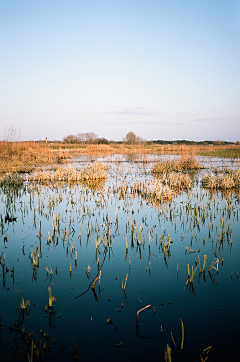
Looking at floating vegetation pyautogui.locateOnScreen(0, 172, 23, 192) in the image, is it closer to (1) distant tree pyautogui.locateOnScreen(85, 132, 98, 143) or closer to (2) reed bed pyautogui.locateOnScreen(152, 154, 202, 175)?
(2) reed bed pyautogui.locateOnScreen(152, 154, 202, 175)

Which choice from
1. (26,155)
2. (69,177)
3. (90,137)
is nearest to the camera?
(69,177)

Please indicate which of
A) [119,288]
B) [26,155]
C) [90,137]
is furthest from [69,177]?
[90,137]

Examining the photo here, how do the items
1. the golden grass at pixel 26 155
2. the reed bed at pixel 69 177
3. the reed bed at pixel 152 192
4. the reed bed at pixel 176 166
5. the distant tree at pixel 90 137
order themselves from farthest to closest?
the distant tree at pixel 90 137 → the golden grass at pixel 26 155 → the reed bed at pixel 176 166 → the reed bed at pixel 69 177 → the reed bed at pixel 152 192

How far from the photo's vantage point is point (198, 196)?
34.1 feet

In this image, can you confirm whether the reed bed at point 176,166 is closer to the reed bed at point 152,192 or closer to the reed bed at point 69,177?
the reed bed at point 69,177

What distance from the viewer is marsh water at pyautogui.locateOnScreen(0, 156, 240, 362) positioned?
289 cm

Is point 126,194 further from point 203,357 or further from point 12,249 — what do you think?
point 203,357

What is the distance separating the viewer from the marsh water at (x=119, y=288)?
2.89 m

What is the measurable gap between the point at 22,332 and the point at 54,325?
37cm

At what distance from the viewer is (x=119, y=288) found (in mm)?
4000

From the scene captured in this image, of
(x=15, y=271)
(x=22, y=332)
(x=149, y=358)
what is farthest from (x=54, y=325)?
(x=15, y=271)

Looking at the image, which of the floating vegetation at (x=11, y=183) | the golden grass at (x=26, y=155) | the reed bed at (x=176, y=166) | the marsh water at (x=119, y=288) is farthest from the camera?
the golden grass at (x=26, y=155)

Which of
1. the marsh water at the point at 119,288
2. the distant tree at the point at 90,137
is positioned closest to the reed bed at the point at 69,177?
the marsh water at the point at 119,288

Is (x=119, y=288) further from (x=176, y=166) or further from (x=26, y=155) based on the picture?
(x=26, y=155)
